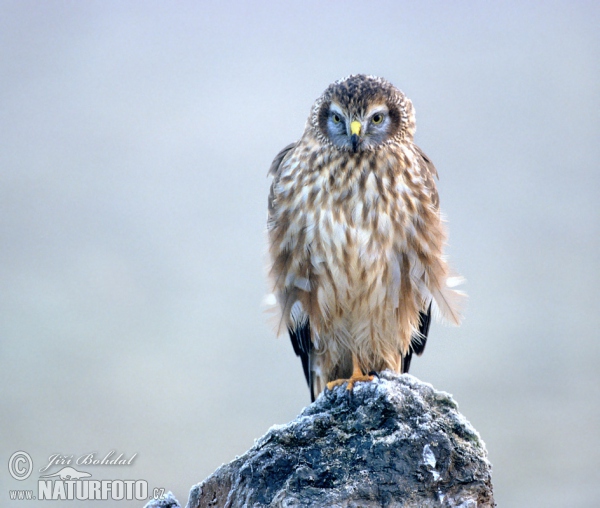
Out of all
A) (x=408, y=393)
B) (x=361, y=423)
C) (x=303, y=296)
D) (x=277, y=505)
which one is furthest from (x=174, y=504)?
(x=303, y=296)

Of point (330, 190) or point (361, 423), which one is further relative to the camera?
point (330, 190)

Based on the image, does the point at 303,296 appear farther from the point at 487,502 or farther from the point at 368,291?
the point at 487,502

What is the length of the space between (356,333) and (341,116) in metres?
1.11

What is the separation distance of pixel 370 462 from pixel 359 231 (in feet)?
5.12

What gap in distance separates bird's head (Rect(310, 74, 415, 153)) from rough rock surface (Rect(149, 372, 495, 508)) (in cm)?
161

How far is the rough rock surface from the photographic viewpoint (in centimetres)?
236

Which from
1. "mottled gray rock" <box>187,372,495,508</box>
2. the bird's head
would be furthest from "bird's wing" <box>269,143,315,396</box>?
"mottled gray rock" <box>187,372,495,508</box>

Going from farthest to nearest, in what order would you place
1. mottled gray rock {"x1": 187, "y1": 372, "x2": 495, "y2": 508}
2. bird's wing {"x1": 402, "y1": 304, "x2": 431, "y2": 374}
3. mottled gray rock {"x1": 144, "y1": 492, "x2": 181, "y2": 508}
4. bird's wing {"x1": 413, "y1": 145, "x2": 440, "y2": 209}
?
bird's wing {"x1": 402, "y1": 304, "x2": 431, "y2": 374} → bird's wing {"x1": 413, "y1": 145, "x2": 440, "y2": 209} → mottled gray rock {"x1": 144, "y1": 492, "x2": 181, "y2": 508} → mottled gray rock {"x1": 187, "y1": 372, "x2": 495, "y2": 508}

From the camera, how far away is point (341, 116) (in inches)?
152

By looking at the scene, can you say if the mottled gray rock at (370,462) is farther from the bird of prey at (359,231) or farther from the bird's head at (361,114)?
the bird's head at (361,114)

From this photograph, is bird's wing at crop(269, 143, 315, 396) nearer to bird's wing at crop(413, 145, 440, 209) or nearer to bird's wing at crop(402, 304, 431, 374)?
bird's wing at crop(402, 304, 431, 374)

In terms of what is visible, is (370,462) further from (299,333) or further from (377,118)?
(377,118)

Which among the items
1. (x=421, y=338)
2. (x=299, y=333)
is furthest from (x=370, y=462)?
(x=421, y=338)

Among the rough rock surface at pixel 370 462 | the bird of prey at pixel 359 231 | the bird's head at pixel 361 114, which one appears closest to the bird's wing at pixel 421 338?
the bird of prey at pixel 359 231
